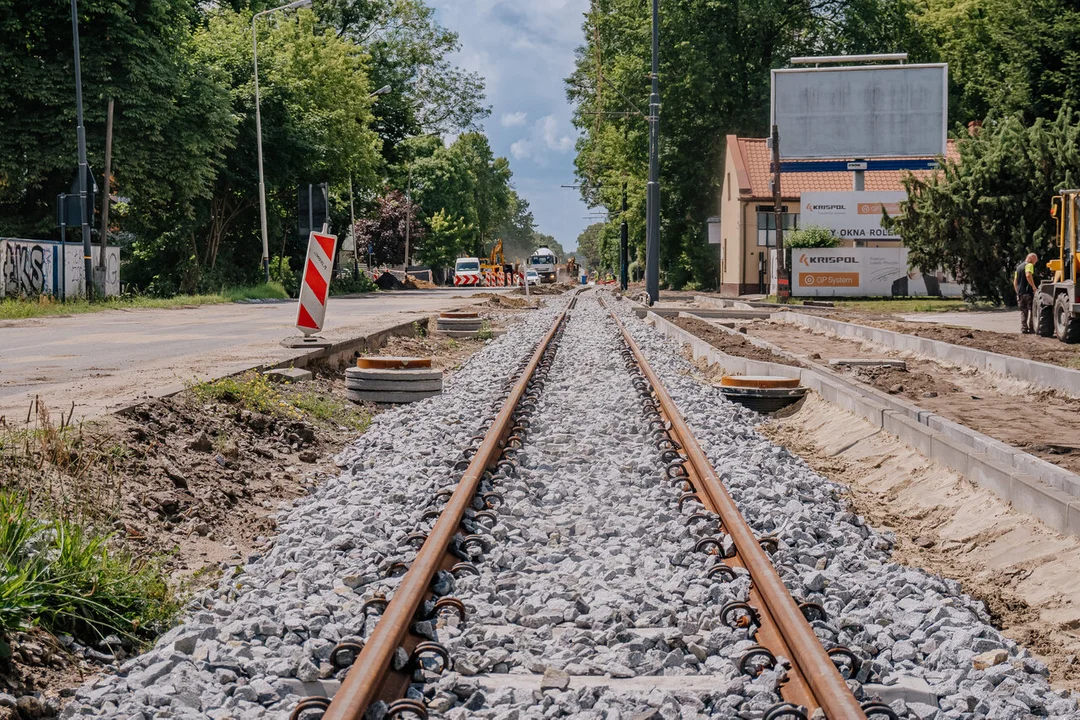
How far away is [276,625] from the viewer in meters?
4.41

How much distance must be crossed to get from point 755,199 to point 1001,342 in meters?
32.5

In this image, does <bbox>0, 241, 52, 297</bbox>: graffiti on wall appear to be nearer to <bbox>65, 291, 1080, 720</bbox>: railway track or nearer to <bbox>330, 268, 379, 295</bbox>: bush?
<bbox>330, 268, 379, 295</bbox>: bush

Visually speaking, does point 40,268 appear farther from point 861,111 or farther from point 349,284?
point 861,111

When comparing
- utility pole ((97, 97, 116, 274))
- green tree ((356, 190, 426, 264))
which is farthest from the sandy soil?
green tree ((356, 190, 426, 264))

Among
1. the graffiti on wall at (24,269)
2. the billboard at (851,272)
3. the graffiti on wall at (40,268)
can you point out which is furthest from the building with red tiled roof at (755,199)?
the graffiti on wall at (24,269)

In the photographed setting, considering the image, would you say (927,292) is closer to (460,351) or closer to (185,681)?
(460,351)

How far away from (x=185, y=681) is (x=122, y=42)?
34314 millimetres

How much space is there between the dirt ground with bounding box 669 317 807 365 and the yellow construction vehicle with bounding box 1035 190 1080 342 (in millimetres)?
4905

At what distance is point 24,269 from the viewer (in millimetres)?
29594

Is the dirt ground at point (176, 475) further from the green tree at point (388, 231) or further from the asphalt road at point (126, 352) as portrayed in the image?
the green tree at point (388, 231)

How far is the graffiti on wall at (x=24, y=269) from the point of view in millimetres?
29000

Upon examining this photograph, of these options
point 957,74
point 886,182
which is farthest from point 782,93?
point 957,74

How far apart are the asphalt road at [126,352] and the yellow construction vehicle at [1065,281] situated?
1105cm

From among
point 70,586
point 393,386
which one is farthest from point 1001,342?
point 70,586
